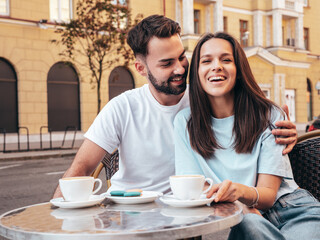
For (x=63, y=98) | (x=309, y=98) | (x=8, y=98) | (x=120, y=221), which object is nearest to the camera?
(x=120, y=221)

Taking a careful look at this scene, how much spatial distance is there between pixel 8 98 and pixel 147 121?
18.0 metres

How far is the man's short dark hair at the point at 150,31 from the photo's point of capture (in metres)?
3.15

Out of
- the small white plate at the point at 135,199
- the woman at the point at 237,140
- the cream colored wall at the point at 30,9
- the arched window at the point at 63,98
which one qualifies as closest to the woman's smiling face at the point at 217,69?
the woman at the point at 237,140

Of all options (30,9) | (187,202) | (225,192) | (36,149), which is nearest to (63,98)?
(30,9)

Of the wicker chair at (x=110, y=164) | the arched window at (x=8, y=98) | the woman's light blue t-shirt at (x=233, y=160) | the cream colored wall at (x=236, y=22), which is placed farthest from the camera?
the cream colored wall at (x=236, y=22)

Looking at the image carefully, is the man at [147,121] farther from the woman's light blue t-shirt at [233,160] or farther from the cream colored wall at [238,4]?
the cream colored wall at [238,4]

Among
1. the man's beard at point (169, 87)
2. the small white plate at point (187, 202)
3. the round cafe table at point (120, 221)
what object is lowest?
the round cafe table at point (120, 221)

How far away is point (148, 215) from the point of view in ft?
6.51

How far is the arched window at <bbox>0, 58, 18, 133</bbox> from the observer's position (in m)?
19.8

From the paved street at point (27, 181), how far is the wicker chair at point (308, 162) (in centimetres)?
475

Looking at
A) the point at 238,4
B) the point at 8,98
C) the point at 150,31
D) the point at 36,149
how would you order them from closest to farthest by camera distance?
the point at 150,31 → the point at 36,149 → the point at 8,98 → the point at 238,4

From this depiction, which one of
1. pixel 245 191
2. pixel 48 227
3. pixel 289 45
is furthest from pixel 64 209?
pixel 289 45

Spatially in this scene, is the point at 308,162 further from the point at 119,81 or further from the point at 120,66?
the point at 120,66

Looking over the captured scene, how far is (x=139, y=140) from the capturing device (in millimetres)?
3010
